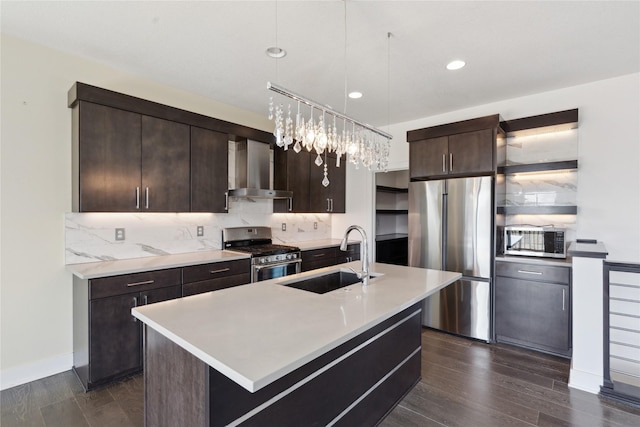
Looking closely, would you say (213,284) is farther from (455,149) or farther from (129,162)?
(455,149)

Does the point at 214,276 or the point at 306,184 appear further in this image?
the point at 306,184

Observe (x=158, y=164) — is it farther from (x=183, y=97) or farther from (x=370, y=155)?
(x=370, y=155)

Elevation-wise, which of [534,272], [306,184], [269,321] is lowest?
[534,272]

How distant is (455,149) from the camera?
3.76 metres

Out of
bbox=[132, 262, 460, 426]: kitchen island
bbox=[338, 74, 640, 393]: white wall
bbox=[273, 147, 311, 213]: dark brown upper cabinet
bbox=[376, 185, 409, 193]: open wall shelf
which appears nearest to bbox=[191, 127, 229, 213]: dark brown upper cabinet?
bbox=[273, 147, 311, 213]: dark brown upper cabinet

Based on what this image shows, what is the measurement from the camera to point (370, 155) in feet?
8.91

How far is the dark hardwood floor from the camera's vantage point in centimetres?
215

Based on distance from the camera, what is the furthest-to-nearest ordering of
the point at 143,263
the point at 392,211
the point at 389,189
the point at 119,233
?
the point at 392,211
the point at 389,189
the point at 119,233
the point at 143,263

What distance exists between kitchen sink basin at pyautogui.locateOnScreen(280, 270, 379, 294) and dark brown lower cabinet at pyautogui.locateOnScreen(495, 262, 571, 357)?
75.3 inches

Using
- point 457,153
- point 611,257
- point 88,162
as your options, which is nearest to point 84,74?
point 88,162

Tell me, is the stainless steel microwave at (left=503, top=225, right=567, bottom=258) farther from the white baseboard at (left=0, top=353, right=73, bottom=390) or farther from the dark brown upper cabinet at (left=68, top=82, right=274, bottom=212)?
the white baseboard at (left=0, top=353, right=73, bottom=390)

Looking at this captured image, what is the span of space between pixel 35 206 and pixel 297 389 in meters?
2.74

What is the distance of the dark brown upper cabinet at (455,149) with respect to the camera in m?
3.52

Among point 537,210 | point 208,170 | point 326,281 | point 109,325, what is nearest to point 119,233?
point 109,325
